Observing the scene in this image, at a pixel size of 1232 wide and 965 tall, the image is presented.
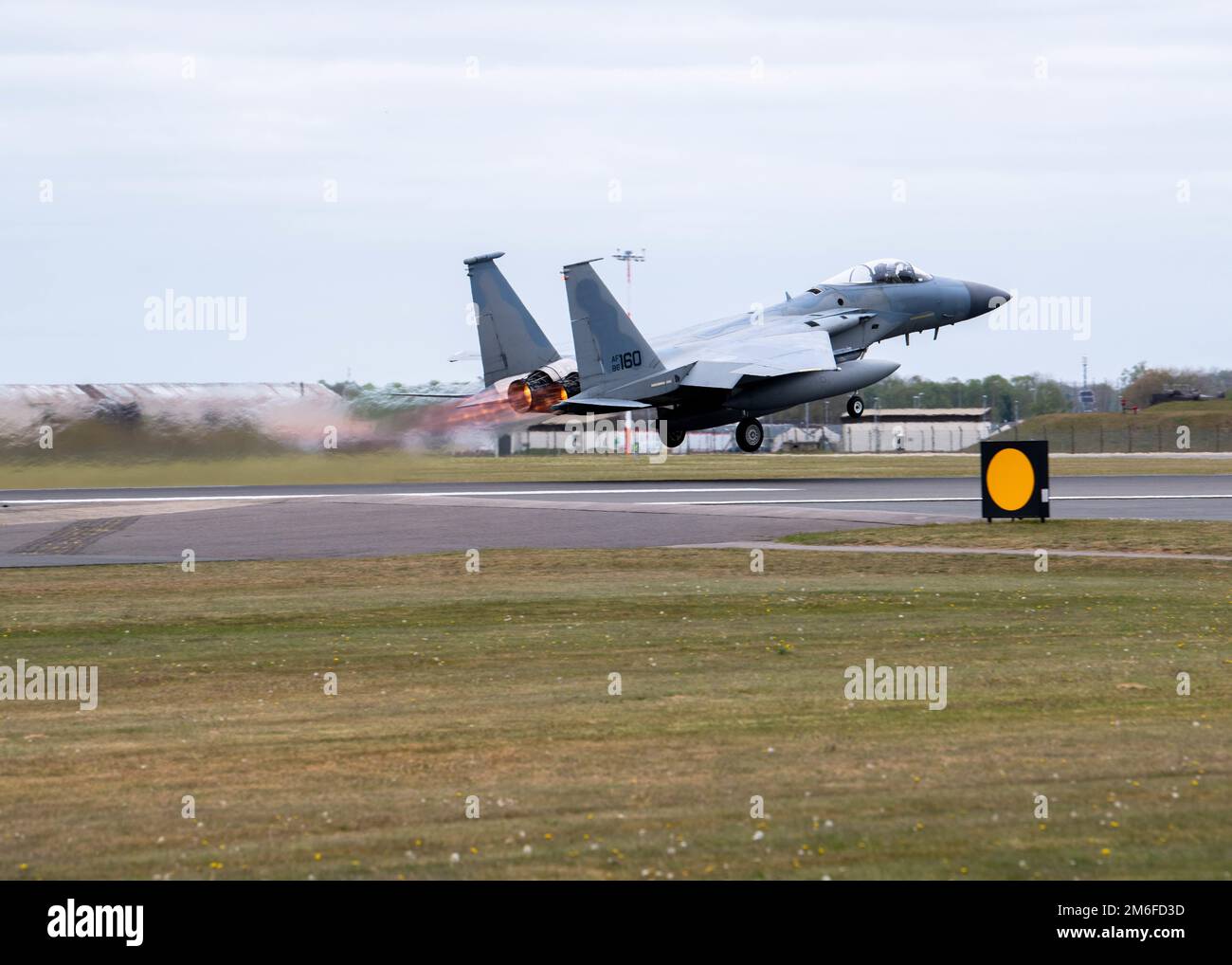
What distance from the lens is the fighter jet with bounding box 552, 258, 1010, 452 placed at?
4688cm

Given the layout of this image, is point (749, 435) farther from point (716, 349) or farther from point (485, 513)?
point (485, 513)

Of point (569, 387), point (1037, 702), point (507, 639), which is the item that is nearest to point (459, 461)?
point (569, 387)

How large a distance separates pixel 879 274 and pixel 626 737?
144 feet

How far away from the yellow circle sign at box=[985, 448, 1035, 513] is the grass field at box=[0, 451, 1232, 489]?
1930 cm

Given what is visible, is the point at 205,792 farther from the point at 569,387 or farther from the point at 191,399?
the point at 569,387

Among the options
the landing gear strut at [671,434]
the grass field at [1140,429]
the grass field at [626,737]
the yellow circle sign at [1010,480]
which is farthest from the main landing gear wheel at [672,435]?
the grass field at [1140,429]

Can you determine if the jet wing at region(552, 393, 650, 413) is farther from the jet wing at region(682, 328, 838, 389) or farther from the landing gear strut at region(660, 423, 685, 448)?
the landing gear strut at region(660, 423, 685, 448)

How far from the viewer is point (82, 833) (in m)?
8.79

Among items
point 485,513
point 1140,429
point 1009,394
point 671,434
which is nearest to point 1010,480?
point 485,513

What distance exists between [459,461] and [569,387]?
19615mm

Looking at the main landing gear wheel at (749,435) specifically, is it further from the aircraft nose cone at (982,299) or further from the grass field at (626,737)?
the grass field at (626,737)

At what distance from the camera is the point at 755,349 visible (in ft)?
164

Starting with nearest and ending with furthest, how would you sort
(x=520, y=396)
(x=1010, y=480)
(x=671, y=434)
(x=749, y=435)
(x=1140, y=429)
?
(x=1010, y=480) → (x=520, y=396) → (x=671, y=434) → (x=749, y=435) → (x=1140, y=429)

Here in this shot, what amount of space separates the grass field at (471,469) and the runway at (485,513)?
0.70 metres
